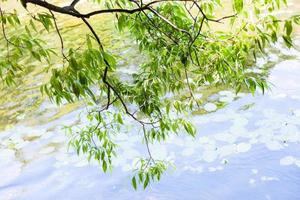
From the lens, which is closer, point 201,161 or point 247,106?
point 201,161

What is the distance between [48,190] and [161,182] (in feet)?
4.26

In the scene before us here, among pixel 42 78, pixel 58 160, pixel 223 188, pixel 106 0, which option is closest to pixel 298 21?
pixel 106 0

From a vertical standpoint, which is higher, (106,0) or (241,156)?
(106,0)

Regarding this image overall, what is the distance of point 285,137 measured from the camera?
16.3 feet

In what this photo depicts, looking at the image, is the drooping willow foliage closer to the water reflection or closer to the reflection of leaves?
the water reflection

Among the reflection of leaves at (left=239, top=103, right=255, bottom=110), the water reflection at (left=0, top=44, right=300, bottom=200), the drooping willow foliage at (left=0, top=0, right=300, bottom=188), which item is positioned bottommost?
the water reflection at (left=0, top=44, right=300, bottom=200)

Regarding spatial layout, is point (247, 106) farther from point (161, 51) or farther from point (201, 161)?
point (161, 51)

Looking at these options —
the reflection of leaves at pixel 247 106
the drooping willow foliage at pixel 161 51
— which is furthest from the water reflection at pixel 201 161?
the drooping willow foliage at pixel 161 51

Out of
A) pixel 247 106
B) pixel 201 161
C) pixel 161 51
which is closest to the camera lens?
pixel 161 51

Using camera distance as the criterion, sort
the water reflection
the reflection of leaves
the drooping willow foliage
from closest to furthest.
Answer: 1. the drooping willow foliage
2. the water reflection
3. the reflection of leaves

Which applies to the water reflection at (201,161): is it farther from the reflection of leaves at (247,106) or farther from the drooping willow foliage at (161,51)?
the drooping willow foliage at (161,51)

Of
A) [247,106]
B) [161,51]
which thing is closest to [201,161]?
[247,106]

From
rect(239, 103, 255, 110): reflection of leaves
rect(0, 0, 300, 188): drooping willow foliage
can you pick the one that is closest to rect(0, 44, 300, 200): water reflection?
rect(239, 103, 255, 110): reflection of leaves

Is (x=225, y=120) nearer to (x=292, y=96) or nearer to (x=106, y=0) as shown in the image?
(x=292, y=96)
